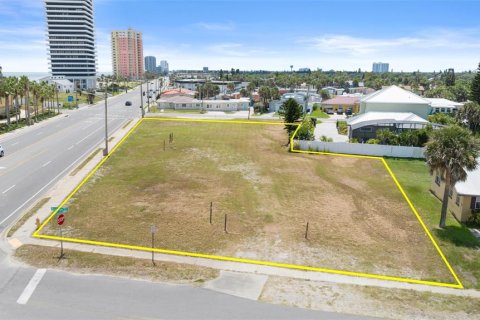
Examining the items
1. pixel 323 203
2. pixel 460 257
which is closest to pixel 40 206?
pixel 323 203

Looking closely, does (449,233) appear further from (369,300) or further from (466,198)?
(369,300)

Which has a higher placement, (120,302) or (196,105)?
(196,105)

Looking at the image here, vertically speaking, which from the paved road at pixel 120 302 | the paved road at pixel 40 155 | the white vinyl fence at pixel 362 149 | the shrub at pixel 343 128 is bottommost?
the paved road at pixel 120 302

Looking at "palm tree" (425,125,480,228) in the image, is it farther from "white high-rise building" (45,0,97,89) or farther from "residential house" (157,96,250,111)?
"white high-rise building" (45,0,97,89)

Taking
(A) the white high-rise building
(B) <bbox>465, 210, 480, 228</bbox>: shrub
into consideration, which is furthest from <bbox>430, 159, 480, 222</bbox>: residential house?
(A) the white high-rise building

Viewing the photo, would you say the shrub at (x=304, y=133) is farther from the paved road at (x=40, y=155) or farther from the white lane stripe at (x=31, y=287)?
the white lane stripe at (x=31, y=287)

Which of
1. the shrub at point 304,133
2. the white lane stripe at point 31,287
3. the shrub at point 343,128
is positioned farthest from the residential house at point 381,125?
the white lane stripe at point 31,287

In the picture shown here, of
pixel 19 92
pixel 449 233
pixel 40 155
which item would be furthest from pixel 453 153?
pixel 19 92
